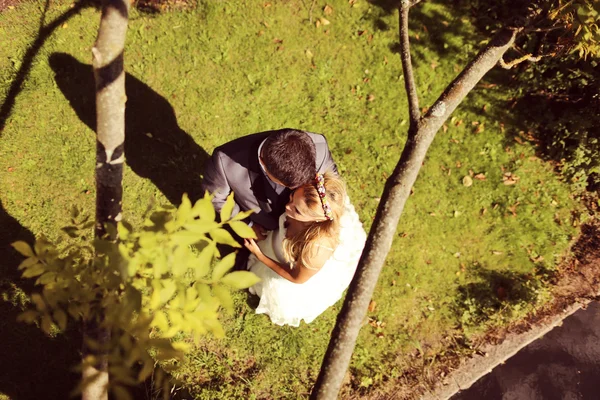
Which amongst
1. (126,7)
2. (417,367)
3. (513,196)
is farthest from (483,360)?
(126,7)

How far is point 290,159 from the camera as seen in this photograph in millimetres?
3305

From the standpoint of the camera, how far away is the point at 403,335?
5.10 meters

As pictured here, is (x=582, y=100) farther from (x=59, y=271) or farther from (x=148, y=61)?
(x=59, y=271)

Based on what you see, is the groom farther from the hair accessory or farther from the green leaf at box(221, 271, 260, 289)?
the green leaf at box(221, 271, 260, 289)

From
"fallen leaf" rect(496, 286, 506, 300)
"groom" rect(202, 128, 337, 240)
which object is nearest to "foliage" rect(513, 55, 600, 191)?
"fallen leaf" rect(496, 286, 506, 300)

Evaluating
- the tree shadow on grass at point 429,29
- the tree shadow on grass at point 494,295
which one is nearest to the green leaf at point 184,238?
the tree shadow on grass at point 494,295

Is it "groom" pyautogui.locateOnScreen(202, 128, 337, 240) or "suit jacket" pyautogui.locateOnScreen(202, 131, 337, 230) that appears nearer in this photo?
"groom" pyautogui.locateOnScreen(202, 128, 337, 240)

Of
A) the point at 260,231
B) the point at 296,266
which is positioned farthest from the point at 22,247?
the point at 260,231

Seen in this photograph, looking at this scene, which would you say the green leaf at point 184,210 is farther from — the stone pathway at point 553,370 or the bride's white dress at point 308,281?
the stone pathway at point 553,370

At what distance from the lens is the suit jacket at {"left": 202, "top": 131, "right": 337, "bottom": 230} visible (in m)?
3.80

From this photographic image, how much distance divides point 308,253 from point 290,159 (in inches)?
33.1

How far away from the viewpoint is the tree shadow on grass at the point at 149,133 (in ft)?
16.5

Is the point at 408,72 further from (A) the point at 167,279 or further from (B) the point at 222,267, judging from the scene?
(A) the point at 167,279

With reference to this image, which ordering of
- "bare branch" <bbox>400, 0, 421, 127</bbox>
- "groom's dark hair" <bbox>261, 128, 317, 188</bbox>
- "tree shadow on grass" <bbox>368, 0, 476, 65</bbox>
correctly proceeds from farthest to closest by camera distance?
"tree shadow on grass" <bbox>368, 0, 476, 65</bbox> → "groom's dark hair" <bbox>261, 128, 317, 188</bbox> → "bare branch" <bbox>400, 0, 421, 127</bbox>
